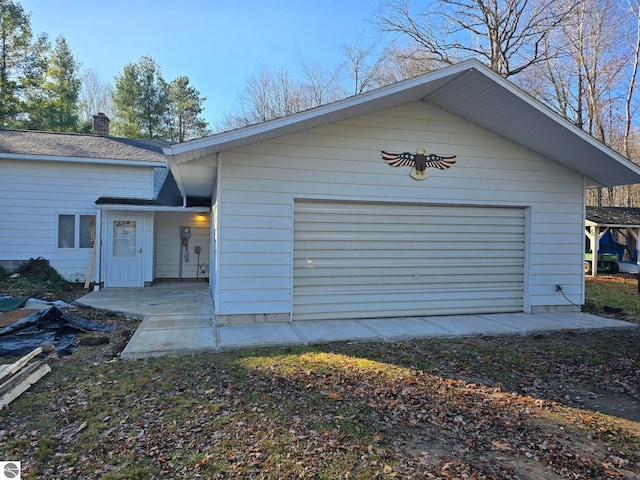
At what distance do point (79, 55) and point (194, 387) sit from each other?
27.0 m

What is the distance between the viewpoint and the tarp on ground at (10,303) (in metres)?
7.27

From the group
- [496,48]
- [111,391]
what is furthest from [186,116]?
[111,391]

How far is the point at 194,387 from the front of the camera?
12.8 feet

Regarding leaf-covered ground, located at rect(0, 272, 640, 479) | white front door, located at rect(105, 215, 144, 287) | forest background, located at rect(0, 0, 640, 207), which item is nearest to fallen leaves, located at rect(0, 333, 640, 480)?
leaf-covered ground, located at rect(0, 272, 640, 479)

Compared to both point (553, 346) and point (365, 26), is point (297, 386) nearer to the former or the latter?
point (553, 346)

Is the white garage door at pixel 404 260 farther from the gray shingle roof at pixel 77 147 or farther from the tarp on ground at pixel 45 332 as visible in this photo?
the gray shingle roof at pixel 77 147

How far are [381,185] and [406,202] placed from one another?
58cm

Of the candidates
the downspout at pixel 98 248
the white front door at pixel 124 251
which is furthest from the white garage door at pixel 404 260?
the downspout at pixel 98 248

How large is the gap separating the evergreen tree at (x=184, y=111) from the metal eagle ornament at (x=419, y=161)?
22.4m

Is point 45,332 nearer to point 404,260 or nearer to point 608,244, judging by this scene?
point 404,260

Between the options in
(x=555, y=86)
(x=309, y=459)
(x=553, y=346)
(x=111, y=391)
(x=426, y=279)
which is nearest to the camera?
(x=309, y=459)

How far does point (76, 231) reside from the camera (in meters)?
10.8

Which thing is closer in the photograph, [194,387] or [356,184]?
[194,387]

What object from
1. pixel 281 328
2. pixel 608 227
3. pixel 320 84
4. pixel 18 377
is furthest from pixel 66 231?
pixel 608 227
